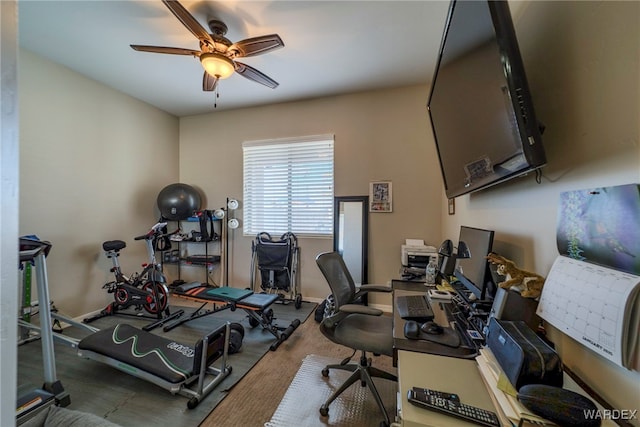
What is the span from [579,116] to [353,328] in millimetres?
1579

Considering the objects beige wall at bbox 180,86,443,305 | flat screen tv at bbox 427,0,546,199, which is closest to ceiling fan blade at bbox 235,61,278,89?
beige wall at bbox 180,86,443,305

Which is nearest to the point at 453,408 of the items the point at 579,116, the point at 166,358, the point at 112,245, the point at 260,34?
the point at 579,116

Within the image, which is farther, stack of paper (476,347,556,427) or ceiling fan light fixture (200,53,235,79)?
ceiling fan light fixture (200,53,235,79)

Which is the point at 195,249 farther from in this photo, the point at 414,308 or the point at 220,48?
the point at 414,308

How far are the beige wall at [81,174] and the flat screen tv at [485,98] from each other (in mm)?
4014

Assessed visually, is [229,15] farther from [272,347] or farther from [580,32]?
[272,347]

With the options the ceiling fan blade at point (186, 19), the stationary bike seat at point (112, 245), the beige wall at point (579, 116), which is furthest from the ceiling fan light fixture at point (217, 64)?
the stationary bike seat at point (112, 245)

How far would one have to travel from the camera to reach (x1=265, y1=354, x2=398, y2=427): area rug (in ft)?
5.19

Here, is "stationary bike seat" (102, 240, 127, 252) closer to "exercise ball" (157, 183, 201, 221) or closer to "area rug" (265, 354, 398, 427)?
"exercise ball" (157, 183, 201, 221)

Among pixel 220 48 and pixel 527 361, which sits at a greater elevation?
pixel 220 48

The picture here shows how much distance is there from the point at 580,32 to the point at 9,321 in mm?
1760

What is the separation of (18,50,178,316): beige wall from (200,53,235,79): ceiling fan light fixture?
2.12 m

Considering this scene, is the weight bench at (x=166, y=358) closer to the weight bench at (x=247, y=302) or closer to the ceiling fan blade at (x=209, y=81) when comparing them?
the weight bench at (x=247, y=302)

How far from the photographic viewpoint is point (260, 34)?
2357 mm
